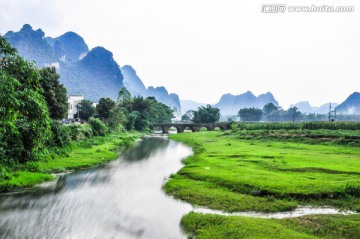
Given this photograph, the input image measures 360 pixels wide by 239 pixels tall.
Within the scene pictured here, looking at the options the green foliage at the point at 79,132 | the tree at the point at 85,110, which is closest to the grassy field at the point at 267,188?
the green foliage at the point at 79,132

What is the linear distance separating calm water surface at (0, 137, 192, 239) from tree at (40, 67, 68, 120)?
83.5 feet

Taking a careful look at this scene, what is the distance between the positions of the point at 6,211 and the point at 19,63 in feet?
35.1

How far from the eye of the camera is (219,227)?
16.2m

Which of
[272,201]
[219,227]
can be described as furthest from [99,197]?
[272,201]

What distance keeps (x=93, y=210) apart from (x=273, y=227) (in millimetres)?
12809

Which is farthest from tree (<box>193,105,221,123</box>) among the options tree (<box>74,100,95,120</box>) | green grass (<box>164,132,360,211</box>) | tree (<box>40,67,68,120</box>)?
green grass (<box>164,132,360,211</box>)

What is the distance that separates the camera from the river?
17250 mm

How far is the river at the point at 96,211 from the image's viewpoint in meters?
17.2

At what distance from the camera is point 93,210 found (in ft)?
69.8

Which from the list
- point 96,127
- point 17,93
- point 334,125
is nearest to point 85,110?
point 96,127

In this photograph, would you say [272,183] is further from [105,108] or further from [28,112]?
[105,108]

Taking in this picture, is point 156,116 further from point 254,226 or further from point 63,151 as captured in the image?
point 254,226

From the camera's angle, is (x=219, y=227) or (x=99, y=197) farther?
Answer: (x=99, y=197)

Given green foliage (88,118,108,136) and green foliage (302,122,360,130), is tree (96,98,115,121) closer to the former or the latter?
green foliage (88,118,108,136)
